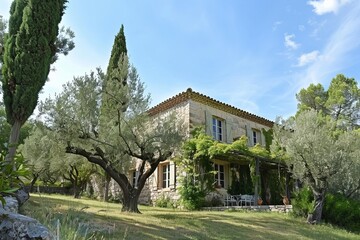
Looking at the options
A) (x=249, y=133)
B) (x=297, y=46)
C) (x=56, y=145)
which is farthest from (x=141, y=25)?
(x=249, y=133)

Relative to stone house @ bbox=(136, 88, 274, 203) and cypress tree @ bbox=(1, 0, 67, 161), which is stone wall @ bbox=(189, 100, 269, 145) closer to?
stone house @ bbox=(136, 88, 274, 203)

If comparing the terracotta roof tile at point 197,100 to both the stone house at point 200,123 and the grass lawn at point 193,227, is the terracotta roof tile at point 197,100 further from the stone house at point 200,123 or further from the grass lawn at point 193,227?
the grass lawn at point 193,227

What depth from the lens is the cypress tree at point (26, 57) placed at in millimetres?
9156

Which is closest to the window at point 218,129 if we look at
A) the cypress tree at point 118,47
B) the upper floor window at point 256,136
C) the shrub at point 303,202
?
the upper floor window at point 256,136

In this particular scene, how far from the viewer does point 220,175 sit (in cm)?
1803

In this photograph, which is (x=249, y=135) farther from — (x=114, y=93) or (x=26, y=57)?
(x=26, y=57)

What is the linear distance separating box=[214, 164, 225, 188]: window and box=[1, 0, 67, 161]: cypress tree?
35.2 ft

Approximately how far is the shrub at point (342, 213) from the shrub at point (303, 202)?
0.66 m

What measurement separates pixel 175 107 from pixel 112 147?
761 cm

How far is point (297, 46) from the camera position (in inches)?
461

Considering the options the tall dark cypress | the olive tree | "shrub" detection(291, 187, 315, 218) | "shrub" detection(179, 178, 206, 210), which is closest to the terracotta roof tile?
"shrub" detection(179, 178, 206, 210)

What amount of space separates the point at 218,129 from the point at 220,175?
2.57 meters

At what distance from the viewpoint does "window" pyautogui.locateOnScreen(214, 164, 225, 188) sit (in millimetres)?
17641

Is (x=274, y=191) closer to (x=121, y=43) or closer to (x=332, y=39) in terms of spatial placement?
(x=332, y=39)
